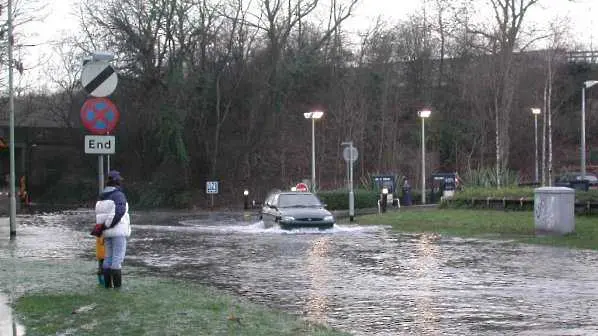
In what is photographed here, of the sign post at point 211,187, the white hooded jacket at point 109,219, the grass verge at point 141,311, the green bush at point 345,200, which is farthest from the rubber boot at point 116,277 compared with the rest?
the sign post at point 211,187

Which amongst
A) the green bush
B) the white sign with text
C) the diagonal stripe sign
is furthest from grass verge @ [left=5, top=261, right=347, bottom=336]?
the green bush

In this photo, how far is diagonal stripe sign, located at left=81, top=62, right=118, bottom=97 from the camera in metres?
11.0

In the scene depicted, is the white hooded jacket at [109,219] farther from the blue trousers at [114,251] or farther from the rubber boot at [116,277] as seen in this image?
the rubber boot at [116,277]

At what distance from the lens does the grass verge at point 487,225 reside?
1981cm

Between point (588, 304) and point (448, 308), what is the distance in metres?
1.88

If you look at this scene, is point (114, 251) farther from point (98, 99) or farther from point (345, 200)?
point (345, 200)

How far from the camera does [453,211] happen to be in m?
28.6

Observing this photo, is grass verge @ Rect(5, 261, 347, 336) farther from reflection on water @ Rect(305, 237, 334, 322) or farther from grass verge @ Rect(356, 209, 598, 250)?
grass verge @ Rect(356, 209, 598, 250)

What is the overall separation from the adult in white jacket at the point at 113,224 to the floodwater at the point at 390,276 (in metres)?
1.96

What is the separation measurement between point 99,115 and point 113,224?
5.30 feet

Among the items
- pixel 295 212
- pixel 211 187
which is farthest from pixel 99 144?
pixel 211 187

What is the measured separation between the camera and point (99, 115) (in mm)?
10906

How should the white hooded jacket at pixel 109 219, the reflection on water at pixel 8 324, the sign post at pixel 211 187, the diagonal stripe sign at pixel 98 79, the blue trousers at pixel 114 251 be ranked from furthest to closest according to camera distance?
the sign post at pixel 211 187 → the diagonal stripe sign at pixel 98 79 → the blue trousers at pixel 114 251 → the white hooded jacket at pixel 109 219 → the reflection on water at pixel 8 324

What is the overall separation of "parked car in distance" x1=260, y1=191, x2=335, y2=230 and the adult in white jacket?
12762 millimetres
